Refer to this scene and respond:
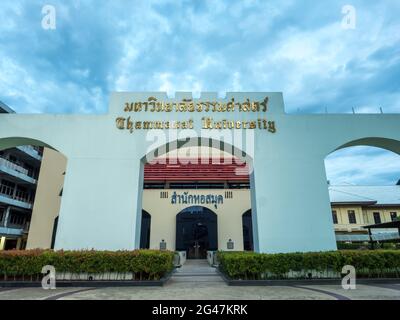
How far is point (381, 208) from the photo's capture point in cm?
2766

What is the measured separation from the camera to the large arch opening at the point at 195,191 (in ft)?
70.2

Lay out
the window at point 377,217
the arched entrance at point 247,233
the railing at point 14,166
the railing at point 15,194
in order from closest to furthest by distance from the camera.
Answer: the arched entrance at point 247,233 < the railing at point 14,166 < the railing at point 15,194 < the window at point 377,217

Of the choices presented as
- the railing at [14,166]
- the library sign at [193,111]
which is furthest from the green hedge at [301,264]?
the railing at [14,166]

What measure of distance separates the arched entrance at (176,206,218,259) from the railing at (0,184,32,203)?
18.1 metres

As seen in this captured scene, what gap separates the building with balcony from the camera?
23.4m

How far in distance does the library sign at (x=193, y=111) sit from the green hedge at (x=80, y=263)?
4854 millimetres

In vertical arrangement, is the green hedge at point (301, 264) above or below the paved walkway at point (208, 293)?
above

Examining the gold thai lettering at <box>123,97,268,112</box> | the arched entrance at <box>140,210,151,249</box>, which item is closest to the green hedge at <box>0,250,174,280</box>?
the gold thai lettering at <box>123,97,268,112</box>

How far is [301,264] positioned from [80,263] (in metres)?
7.32

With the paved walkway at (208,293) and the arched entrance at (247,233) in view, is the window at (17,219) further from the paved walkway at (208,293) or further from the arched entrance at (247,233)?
the arched entrance at (247,233)

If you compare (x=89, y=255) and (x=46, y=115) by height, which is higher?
(x=46, y=115)

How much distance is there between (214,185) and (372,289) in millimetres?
16730

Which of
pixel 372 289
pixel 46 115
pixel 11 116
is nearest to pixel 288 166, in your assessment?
pixel 372 289
